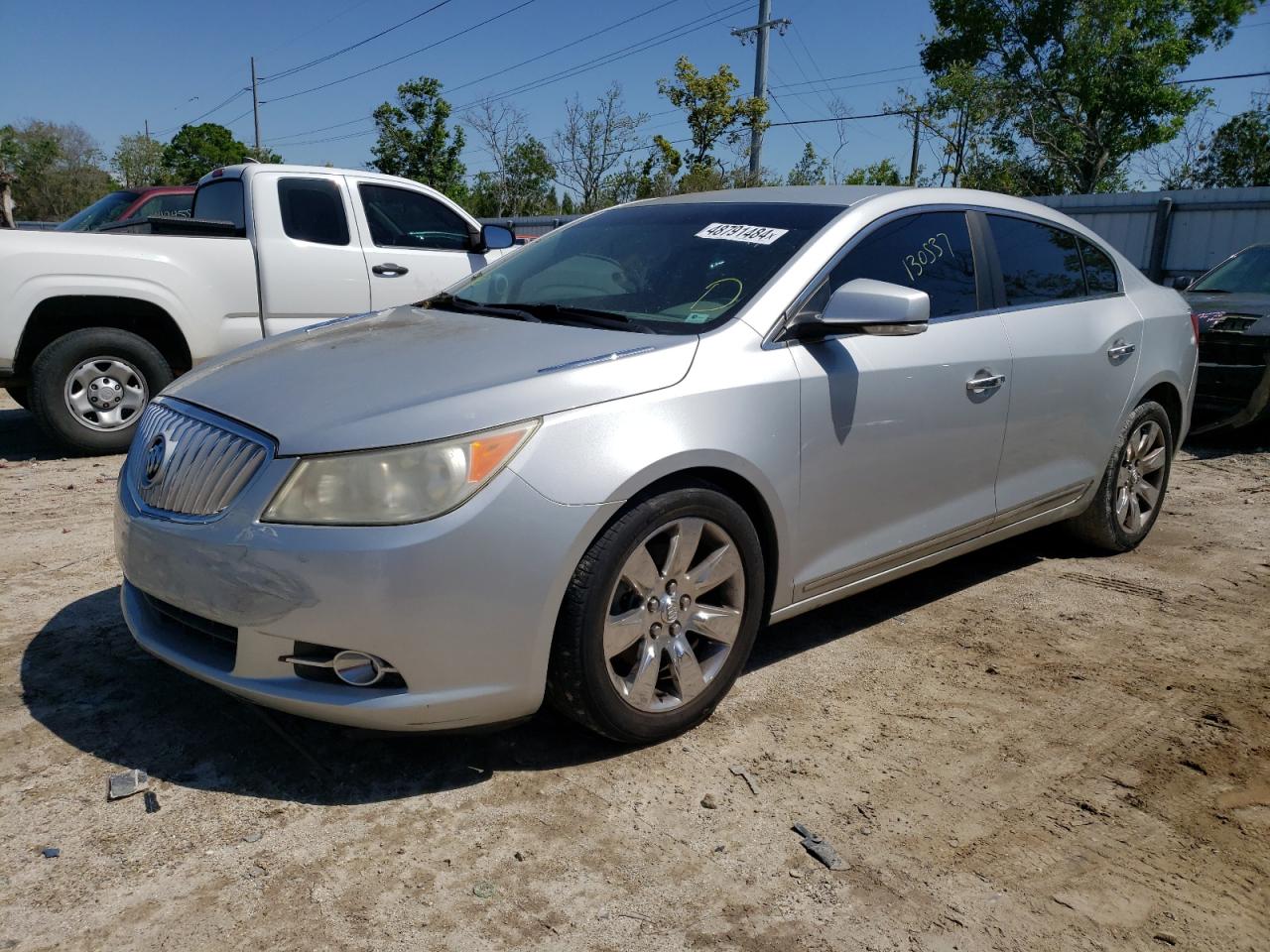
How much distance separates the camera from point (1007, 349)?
3.85 m

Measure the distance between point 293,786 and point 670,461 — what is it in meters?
1.33

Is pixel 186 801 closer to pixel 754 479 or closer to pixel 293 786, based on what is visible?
pixel 293 786

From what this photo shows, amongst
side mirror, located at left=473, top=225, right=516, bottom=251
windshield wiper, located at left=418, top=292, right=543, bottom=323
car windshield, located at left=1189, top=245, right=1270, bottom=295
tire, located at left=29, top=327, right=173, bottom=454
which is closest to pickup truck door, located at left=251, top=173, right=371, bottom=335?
tire, located at left=29, top=327, right=173, bottom=454

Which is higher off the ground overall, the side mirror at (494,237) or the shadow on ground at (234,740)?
the side mirror at (494,237)

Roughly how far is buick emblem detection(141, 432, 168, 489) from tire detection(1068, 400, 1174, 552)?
3893 mm

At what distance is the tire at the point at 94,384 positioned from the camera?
6.28 m

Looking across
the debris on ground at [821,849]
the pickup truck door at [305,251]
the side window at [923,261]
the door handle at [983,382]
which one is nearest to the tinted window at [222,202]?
the pickup truck door at [305,251]

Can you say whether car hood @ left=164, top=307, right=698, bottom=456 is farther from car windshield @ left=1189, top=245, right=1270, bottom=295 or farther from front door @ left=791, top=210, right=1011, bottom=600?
car windshield @ left=1189, top=245, right=1270, bottom=295

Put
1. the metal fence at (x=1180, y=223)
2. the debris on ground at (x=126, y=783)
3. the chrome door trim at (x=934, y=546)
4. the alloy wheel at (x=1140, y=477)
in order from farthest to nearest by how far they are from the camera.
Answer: the metal fence at (x=1180, y=223) → the alloy wheel at (x=1140, y=477) → the chrome door trim at (x=934, y=546) → the debris on ground at (x=126, y=783)

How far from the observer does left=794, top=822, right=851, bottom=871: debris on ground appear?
8.02ft

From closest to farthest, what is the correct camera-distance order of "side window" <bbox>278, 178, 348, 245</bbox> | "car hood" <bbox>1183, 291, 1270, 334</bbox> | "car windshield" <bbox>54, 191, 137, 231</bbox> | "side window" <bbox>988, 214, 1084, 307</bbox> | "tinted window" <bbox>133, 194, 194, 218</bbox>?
"side window" <bbox>988, 214, 1084, 307</bbox>, "side window" <bbox>278, 178, 348, 245</bbox>, "car hood" <bbox>1183, 291, 1270, 334</bbox>, "tinted window" <bbox>133, 194, 194, 218</bbox>, "car windshield" <bbox>54, 191, 137, 231</bbox>

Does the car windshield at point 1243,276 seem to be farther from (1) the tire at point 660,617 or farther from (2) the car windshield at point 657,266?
(1) the tire at point 660,617

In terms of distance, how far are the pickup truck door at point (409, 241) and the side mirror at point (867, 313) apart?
4442 millimetres

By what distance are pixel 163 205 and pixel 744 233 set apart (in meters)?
8.89
